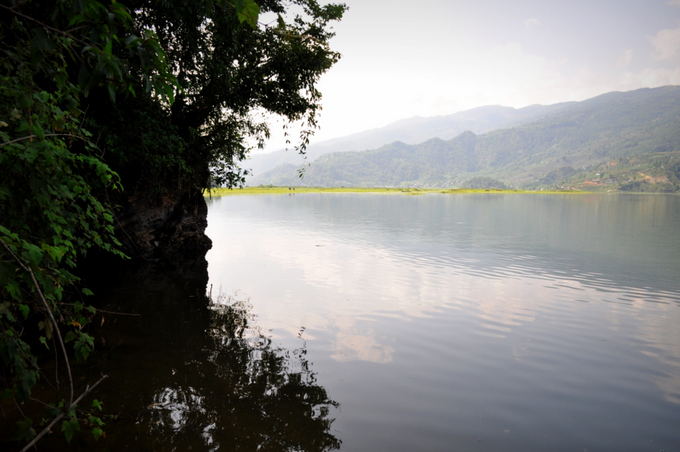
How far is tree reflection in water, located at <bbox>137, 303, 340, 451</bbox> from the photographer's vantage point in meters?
6.88

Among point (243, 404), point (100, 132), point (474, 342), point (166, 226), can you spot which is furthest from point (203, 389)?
point (166, 226)

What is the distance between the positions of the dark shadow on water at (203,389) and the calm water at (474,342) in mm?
207

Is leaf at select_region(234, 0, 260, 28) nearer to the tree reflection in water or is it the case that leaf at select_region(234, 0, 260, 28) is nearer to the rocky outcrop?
the tree reflection in water

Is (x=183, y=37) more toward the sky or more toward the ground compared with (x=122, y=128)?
more toward the sky

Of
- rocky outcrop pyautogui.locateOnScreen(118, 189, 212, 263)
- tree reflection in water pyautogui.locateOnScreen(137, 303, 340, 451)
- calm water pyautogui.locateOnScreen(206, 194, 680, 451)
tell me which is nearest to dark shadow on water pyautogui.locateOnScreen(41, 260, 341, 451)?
tree reflection in water pyautogui.locateOnScreen(137, 303, 340, 451)

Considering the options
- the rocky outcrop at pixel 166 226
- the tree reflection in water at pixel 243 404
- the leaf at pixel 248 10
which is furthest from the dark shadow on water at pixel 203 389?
the rocky outcrop at pixel 166 226

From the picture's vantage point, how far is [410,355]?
1134 cm

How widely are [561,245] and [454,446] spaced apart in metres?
31.6

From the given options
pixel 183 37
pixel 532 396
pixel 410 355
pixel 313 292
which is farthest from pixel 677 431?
pixel 183 37

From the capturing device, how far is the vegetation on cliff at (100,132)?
11.0ft

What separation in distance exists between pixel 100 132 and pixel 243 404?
1031cm

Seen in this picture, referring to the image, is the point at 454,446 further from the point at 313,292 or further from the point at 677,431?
the point at 313,292

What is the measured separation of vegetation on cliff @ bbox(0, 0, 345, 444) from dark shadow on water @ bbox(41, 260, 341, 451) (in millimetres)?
838

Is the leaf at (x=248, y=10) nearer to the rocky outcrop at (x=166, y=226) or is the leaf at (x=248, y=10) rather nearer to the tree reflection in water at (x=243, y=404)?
the tree reflection in water at (x=243, y=404)
